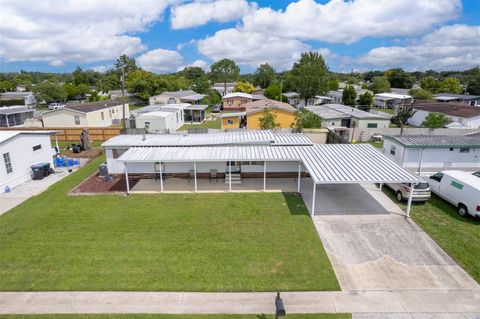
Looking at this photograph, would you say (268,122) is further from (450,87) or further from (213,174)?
(450,87)

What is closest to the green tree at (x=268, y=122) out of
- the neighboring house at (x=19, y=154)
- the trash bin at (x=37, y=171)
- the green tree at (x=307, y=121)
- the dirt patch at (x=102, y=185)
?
the green tree at (x=307, y=121)

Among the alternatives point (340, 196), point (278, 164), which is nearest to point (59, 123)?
point (278, 164)

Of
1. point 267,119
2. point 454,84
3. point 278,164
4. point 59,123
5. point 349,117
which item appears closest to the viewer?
point 278,164

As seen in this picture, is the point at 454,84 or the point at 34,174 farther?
the point at 454,84

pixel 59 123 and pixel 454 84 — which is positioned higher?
pixel 454 84

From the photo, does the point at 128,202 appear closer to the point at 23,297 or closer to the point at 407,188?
the point at 23,297

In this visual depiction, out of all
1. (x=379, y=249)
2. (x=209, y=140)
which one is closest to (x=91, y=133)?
(x=209, y=140)

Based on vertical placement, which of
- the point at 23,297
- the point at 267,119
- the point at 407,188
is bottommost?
the point at 23,297
